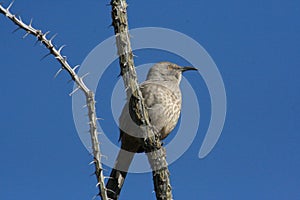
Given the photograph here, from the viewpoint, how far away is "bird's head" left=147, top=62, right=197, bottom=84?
25.0 ft

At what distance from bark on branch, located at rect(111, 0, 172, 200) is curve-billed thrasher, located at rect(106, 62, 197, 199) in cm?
94

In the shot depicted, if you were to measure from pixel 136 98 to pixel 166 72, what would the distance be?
3.55 m

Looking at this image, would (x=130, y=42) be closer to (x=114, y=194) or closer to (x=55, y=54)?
(x=55, y=54)

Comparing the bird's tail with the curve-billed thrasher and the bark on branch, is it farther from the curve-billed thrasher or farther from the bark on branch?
the bark on branch

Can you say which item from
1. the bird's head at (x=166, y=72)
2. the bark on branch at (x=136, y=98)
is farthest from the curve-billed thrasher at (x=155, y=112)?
the bark on branch at (x=136, y=98)

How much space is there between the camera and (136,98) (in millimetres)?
4168

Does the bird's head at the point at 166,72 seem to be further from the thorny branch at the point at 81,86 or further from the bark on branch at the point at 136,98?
the thorny branch at the point at 81,86

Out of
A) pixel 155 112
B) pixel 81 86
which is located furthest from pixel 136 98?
pixel 155 112

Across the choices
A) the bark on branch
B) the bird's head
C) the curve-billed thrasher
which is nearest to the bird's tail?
the curve-billed thrasher

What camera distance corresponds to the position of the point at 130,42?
415 cm

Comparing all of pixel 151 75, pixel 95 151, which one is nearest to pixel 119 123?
pixel 151 75

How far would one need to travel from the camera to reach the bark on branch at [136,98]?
4.10 metres

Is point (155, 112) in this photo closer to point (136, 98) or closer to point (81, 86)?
point (136, 98)

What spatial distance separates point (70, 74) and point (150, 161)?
4.01 ft
